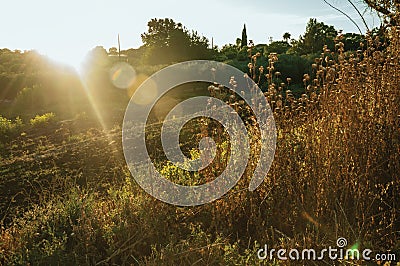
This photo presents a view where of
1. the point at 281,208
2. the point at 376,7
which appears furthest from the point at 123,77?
the point at 281,208

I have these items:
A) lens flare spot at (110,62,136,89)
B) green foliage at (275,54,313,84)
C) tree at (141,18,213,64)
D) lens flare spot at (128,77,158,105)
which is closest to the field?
lens flare spot at (128,77,158,105)

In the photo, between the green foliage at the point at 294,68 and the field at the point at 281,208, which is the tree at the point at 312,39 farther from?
the field at the point at 281,208

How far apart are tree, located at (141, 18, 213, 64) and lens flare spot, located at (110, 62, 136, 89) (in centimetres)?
442

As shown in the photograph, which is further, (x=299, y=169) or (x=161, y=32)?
(x=161, y=32)

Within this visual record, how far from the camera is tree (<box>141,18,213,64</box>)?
763 inches

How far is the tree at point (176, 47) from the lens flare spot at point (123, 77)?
4424 millimetres

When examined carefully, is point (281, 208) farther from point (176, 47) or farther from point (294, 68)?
point (176, 47)

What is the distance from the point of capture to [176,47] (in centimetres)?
1956

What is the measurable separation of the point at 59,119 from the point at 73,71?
248 inches

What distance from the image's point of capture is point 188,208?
10.7ft

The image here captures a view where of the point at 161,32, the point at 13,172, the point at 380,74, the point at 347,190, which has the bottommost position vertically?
the point at 13,172

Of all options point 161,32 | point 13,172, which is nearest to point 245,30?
point 161,32

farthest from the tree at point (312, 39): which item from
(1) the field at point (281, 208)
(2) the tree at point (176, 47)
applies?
(1) the field at point (281, 208)

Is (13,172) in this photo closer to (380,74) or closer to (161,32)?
(380,74)
